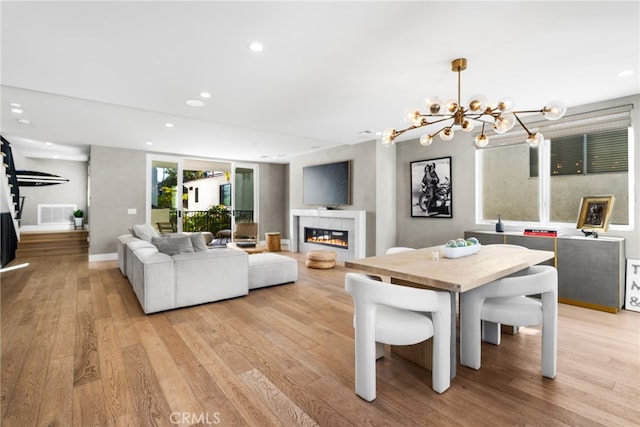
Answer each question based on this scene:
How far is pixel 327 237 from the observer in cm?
709

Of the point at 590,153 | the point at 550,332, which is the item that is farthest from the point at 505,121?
the point at 590,153

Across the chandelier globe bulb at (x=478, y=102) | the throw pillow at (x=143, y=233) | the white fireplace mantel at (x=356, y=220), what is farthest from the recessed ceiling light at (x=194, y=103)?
the white fireplace mantel at (x=356, y=220)

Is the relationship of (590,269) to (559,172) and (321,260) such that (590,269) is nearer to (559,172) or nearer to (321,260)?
(559,172)

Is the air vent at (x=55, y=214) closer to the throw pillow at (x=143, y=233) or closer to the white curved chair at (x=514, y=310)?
the throw pillow at (x=143, y=233)

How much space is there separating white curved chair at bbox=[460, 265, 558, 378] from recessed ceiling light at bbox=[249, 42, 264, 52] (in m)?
2.49

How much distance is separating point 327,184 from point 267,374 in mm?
5195

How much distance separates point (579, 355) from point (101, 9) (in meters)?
4.30

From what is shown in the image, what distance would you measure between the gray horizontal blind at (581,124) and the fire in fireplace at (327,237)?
3479mm

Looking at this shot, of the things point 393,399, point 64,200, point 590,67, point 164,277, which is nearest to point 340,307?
point 393,399

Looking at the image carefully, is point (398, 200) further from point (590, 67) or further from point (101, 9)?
point (101, 9)

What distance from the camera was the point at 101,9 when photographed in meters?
2.01

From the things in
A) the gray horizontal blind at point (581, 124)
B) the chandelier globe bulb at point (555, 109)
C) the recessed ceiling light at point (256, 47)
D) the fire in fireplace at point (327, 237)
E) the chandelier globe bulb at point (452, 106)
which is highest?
the recessed ceiling light at point (256, 47)

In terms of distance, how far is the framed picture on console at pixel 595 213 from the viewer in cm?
355

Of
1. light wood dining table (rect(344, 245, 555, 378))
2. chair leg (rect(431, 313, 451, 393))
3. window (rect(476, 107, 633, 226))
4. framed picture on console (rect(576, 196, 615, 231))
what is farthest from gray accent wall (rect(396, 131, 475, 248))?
chair leg (rect(431, 313, 451, 393))
